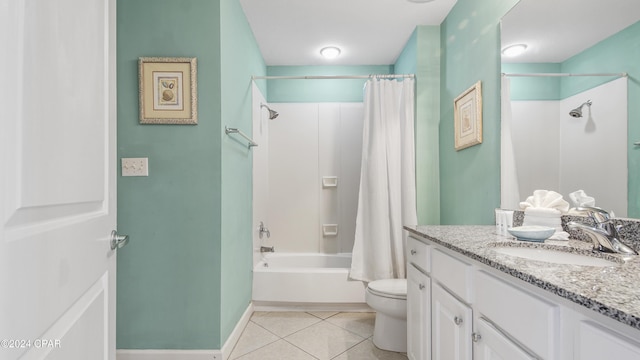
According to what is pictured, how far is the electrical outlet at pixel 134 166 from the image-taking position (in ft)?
5.97

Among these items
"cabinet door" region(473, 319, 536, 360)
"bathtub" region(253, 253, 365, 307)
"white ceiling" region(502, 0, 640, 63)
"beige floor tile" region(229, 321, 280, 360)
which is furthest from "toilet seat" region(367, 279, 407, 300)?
"white ceiling" region(502, 0, 640, 63)

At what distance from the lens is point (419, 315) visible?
156 centimetres

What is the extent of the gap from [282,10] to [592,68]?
2037 mm

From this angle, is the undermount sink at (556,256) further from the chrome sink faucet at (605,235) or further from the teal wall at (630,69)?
the teal wall at (630,69)

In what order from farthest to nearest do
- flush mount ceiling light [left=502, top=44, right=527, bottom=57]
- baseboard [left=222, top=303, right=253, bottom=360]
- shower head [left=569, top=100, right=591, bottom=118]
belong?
baseboard [left=222, top=303, right=253, bottom=360]
flush mount ceiling light [left=502, top=44, right=527, bottom=57]
shower head [left=569, top=100, right=591, bottom=118]

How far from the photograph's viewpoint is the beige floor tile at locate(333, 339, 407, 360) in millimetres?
1943

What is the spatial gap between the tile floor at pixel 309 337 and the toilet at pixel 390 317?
0.19ft

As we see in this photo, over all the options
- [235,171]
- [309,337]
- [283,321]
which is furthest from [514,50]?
[283,321]

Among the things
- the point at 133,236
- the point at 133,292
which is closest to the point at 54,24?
the point at 133,236

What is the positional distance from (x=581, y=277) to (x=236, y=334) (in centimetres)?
205

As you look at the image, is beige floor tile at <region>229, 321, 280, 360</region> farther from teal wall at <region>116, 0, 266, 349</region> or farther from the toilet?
the toilet

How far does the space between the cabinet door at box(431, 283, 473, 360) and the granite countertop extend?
23 centimetres

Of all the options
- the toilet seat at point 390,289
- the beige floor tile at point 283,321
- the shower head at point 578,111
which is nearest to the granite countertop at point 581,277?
the shower head at point 578,111

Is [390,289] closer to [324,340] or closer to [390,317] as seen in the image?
[390,317]
